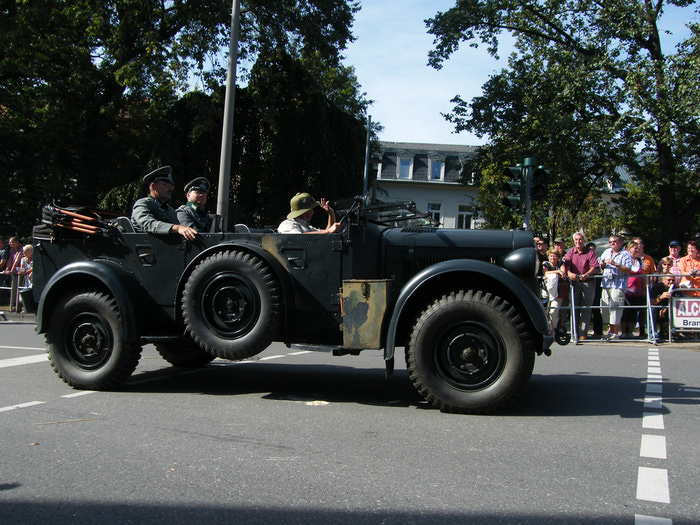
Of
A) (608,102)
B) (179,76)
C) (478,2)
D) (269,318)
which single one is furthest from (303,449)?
(478,2)

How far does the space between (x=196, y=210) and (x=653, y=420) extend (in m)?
4.62

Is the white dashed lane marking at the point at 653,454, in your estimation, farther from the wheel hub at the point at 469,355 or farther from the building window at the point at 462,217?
the building window at the point at 462,217

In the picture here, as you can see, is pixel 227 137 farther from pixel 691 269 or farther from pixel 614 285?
pixel 691 269

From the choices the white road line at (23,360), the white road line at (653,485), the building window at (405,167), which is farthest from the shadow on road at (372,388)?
the building window at (405,167)

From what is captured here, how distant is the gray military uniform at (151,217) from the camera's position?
20.2 ft

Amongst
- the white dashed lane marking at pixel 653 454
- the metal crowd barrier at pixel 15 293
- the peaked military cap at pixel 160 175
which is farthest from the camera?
the metal crowd barrier at pixel 15 293

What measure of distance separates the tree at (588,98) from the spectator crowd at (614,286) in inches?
331

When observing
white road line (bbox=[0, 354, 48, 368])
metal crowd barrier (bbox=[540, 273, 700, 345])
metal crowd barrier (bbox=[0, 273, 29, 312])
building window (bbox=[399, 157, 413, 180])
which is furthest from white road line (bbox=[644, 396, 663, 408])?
building window (bbox=[399, 157, 413, 180])

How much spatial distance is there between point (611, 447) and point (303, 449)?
2.02m

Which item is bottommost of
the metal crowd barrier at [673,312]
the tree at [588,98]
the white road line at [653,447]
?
the white road line at [653,447]

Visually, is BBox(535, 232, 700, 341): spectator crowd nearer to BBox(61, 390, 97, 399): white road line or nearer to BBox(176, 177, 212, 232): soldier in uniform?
BBox(176, 177, 212, 232): soldier in uniform

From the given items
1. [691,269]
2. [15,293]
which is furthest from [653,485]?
[15,293]

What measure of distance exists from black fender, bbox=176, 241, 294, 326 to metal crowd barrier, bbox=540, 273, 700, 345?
7.46 metres

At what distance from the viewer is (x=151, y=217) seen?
6.36 meters
